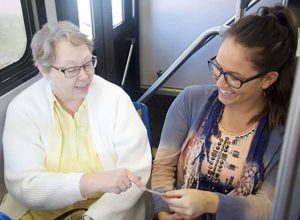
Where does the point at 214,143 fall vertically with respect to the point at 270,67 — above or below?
below

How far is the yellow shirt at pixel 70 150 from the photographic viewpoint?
55.7 inches

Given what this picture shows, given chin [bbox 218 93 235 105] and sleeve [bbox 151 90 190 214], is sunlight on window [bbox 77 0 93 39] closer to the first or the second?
sleeve [bbox 151 90 190 214]

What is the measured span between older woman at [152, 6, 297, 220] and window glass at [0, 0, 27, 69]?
0.85 meters

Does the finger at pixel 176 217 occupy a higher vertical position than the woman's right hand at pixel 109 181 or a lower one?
lower

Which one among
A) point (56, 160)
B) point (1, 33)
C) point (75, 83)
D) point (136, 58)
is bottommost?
point (136, 58)

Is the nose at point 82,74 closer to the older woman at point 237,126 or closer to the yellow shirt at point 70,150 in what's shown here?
the yellow shirt at point 70,150

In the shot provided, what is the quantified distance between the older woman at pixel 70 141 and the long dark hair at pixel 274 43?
22.5 inches

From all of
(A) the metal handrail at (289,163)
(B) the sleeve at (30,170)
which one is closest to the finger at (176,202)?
(B) the sleeve at (30,170)

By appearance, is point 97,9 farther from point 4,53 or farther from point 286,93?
point 286,93

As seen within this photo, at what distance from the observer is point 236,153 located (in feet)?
4.01

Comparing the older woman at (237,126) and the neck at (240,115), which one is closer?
the older woman at (237,126)

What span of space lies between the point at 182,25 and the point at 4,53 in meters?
1.80

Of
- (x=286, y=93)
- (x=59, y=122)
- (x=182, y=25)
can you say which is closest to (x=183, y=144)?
(x=286, y=93)

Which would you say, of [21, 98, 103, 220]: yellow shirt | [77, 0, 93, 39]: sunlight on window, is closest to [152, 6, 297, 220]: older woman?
[21, 98, 103, 220]: yellow shirt
